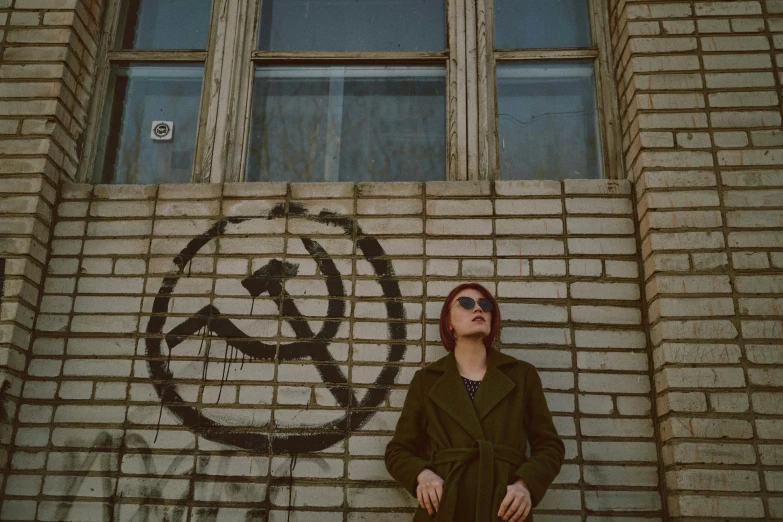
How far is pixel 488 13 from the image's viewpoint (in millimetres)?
3988

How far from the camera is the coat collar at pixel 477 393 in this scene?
2662mm

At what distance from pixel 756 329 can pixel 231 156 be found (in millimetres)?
2722

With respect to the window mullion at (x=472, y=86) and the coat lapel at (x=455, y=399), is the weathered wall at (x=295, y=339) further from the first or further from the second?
the coat lapel at (x=455, y=399)

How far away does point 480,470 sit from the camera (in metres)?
2.51

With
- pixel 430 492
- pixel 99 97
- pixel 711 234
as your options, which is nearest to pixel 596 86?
pixel 711 234

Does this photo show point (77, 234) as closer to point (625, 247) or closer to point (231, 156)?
point (231, 156)

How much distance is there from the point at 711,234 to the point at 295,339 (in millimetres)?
1982

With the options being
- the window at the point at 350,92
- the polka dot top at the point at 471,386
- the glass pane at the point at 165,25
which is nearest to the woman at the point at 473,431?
the polka dot top at the point at 471,386

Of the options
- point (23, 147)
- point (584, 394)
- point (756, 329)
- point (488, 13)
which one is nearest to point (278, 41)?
point (488, 13)

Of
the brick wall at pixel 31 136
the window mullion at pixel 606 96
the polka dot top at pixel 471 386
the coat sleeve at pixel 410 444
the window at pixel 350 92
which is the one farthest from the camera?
the window at pixel 350 92

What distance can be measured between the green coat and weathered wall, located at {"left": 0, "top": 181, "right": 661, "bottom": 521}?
1.09ft

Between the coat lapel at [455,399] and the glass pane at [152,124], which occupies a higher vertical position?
the glass pane at [152,124]

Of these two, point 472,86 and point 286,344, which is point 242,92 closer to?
point 472,86

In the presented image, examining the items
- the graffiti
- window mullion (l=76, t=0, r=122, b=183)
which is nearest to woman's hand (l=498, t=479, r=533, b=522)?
the graffiti
